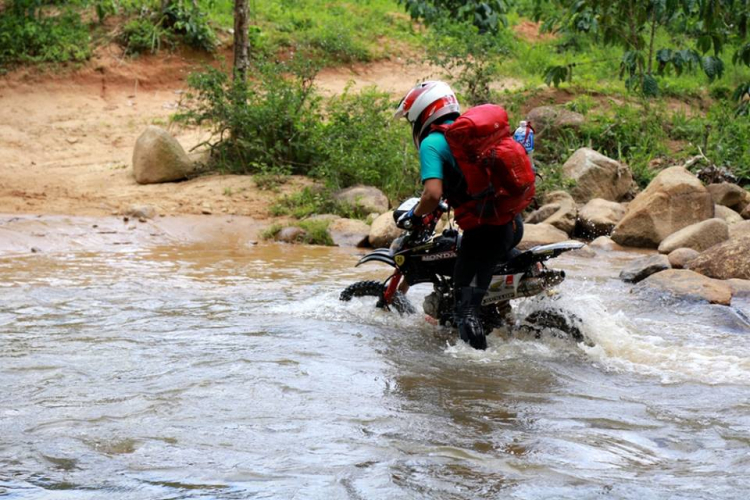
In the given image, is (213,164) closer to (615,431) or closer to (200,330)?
(200,330)

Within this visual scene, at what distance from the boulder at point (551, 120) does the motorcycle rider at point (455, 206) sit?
9.14 metres

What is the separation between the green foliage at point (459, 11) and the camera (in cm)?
1962

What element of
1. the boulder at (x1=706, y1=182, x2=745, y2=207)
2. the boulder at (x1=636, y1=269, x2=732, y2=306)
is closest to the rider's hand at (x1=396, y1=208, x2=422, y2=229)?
the boulder at (x1=636, y1=269, x2=732, y2=306)

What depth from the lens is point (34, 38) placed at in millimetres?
16781

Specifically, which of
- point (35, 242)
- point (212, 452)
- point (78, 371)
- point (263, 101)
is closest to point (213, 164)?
point (263, 101)

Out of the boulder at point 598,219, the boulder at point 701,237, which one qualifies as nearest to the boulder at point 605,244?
the boulder at point 598,219

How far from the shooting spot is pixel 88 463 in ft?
12.5

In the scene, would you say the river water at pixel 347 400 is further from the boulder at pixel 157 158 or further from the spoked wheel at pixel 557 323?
the boulder at pixel 157 158

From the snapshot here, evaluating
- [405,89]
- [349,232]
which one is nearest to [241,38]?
[349,232]

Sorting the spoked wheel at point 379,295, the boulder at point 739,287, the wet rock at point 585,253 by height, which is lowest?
the wet rock at point 585,253

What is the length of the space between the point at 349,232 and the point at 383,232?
0.63 m

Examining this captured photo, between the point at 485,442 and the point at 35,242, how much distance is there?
23.4 ft

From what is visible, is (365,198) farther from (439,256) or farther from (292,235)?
(439,256)

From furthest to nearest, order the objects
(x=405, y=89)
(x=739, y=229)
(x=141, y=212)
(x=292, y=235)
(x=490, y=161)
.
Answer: (x=405, y=89) → (x=141, y=212) → (x=292, y=235) → (x=739, y=229) → (x=490, y=161)
